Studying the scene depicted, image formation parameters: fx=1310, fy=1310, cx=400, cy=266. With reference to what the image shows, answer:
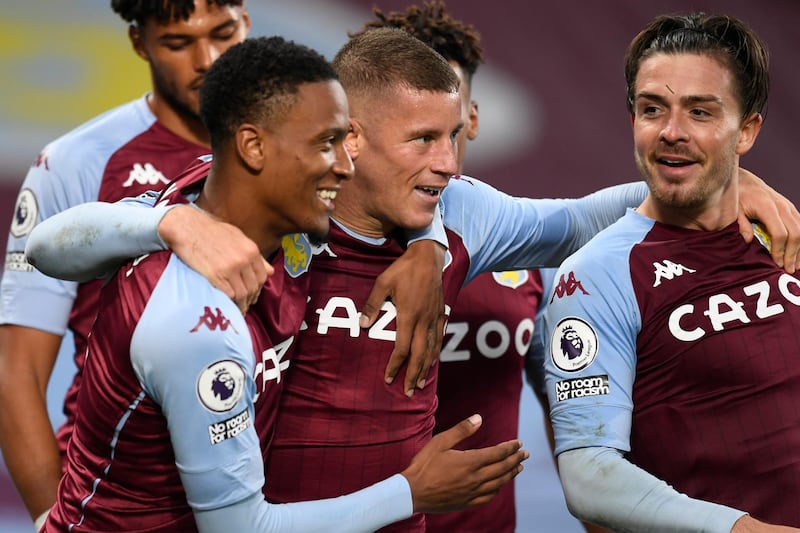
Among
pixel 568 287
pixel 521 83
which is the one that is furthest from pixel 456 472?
pixel 521 83

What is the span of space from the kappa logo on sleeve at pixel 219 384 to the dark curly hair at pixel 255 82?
0.50 m

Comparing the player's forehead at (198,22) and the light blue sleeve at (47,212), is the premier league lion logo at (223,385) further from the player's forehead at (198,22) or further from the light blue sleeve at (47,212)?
the player's forehead at (198,22)

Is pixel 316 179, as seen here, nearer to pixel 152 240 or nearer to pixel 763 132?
pixel 152 240

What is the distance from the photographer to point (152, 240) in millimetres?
2631

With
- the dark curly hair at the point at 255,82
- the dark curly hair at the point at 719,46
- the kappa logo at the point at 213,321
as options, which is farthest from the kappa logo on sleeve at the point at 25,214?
the dark curly hair at the point at 719,46

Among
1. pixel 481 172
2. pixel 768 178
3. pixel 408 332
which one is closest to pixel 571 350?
pixel 408 332

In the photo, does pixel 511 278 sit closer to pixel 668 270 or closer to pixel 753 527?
pixel 668 270

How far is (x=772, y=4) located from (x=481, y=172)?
160cm


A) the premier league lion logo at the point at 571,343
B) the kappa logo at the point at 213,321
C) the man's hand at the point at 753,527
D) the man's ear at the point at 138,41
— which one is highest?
the man's ear at the point at 138,41

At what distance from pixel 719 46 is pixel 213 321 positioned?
1411 millimetres

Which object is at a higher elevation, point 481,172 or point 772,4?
point 772,4

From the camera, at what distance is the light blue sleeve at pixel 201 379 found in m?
2.47

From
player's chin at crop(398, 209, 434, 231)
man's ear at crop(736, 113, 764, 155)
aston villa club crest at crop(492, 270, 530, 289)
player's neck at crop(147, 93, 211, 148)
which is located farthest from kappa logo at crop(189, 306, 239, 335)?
player's neck at crop(147, 93, 211, 148)

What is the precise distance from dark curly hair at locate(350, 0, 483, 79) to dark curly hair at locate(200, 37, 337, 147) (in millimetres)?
1340
